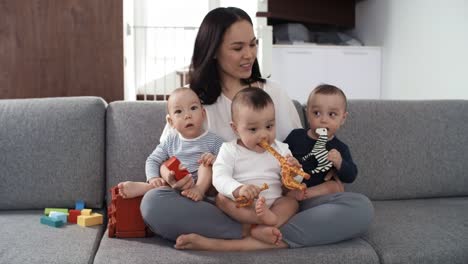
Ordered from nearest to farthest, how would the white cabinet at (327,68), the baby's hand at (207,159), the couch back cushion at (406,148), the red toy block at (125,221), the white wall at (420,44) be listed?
the red toy block at (125,221)
the baby's hand at (207,159)
the couch back cushion at (406,148)
the white wall at (420,44)
the white cabinet at (327,68)

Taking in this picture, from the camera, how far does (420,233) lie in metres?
1.57

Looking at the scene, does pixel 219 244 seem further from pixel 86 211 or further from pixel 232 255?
pixel 86 211

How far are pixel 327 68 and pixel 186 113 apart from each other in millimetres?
2793

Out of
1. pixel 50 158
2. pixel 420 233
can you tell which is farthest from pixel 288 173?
pixel 50 158

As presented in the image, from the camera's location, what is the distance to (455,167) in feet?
6.91

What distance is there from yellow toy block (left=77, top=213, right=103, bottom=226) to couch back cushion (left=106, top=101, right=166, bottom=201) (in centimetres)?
20

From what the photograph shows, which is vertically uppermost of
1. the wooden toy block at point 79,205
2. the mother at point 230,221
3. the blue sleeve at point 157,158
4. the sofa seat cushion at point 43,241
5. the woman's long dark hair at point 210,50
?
the woman's long dark hair at point 210,50

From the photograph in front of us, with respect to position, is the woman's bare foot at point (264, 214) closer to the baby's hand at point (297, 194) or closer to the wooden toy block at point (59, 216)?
the baby's hand at point (297, 194)

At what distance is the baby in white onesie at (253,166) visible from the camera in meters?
1.52

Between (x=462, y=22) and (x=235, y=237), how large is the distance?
94.9 inches

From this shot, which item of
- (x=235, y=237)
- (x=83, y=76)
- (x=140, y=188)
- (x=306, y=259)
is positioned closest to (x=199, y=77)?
(x=140, y=188)

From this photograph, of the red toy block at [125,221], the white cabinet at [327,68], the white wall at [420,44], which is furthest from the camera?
the white cabinet at [327,68]

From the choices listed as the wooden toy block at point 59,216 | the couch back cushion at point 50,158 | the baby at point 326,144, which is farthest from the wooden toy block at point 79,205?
the baby at point 326,144

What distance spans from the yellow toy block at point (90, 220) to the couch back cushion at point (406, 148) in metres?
0.95
